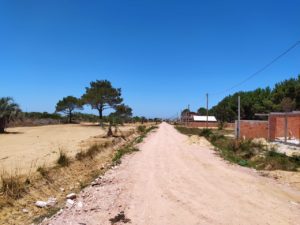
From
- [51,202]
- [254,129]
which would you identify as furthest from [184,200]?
[254,129]

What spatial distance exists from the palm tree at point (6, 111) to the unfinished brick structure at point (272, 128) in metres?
28.2

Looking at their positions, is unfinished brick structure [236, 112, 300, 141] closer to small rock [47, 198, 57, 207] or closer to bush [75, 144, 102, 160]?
bush [75, 144, 102, 160]

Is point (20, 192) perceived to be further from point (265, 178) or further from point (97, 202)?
point (265, 178)

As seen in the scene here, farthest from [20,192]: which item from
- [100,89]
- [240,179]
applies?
[100,89]

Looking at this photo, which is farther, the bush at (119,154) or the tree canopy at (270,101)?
the tree canopy at (270,101)

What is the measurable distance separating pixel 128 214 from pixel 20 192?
3513mm

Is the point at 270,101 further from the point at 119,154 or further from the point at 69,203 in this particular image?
the point at 69,203

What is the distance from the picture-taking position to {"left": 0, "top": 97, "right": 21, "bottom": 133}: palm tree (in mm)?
44188

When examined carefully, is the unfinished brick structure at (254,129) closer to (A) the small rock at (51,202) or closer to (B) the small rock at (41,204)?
(A) the small rock at (51,202)

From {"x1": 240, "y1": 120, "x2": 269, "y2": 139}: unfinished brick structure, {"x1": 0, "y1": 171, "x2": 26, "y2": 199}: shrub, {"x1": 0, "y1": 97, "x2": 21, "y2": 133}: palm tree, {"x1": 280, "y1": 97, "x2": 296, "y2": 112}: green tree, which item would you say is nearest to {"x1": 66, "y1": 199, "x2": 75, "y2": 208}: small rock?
{"x1": 0, "y1": 171, "x2": 26, "y2": 199}: shrub

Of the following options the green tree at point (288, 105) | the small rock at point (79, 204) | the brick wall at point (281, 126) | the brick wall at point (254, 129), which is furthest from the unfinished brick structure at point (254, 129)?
the small rock at point (79, 204)

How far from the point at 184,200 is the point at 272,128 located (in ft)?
89.5

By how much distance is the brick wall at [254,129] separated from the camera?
1432 inches

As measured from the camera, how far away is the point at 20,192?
9.51 metres
